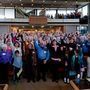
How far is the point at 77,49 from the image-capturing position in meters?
11.2

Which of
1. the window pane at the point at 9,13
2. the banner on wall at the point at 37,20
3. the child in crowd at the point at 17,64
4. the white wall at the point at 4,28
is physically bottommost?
the child in crowd at the point at 17,64

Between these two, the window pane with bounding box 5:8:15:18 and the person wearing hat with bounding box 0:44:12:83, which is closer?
the person wearing hat with bounding box 0:44:12:83

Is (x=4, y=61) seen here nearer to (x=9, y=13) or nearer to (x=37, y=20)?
(x=37, y=20)

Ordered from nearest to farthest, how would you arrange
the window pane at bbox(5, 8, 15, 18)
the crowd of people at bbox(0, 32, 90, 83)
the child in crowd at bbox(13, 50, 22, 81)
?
1. the crowd of people at bbox(0, 32, 90, 83)
2. the child in crowd at bbox(13, 50, 22, 81)
3. the window pane at bbox(5, 8, 15, 18)

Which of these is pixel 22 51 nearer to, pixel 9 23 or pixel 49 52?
pixel 49 52

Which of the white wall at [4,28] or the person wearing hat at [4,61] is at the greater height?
the white wall at [4,28]

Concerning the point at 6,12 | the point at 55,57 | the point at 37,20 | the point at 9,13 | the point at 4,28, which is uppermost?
the point at 6,12

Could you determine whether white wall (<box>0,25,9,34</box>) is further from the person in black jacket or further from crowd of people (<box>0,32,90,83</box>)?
the person in black jacket

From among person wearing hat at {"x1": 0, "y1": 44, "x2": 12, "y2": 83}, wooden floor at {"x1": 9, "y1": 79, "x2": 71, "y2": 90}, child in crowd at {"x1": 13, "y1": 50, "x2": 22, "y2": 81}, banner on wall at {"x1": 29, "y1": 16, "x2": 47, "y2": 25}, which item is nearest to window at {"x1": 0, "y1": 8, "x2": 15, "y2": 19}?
banner on wall at {"x1": 29, "y1": 16, "x2": 47, "y2": 25}

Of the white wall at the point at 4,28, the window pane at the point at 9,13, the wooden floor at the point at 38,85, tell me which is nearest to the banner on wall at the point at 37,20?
the white wall at the point at 4,28

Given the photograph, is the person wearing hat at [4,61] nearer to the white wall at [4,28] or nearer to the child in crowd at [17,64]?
the child in crowd at [17,64]

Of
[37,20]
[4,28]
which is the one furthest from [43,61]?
[4,28]

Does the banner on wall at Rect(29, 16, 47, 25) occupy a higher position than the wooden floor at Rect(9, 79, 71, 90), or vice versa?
the banner on wall at Rect(29, 16, 47, 25)

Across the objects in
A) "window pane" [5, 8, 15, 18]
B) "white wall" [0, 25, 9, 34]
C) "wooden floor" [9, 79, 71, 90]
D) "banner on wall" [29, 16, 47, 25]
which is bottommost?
"wooden floor" [9, 79, 71, 90]
